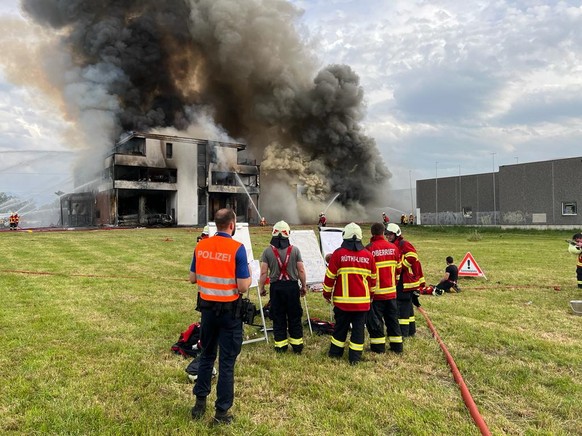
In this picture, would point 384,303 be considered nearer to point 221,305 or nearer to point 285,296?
point 285,296

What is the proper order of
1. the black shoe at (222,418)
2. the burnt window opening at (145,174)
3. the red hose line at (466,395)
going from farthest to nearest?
the burnt window opening at (145,174) < the black shoe at (222,418) < the red hose line at (466,395)

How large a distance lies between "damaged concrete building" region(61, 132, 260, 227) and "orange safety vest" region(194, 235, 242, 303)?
41.3 meters

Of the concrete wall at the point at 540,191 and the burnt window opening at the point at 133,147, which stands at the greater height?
the burnt window opening at the point at 133,147

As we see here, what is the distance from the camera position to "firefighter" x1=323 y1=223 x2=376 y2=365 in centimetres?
533

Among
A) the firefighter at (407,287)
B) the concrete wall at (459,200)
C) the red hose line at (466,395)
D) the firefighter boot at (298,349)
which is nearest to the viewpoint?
the red hose line at (466,395)

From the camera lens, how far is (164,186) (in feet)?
149

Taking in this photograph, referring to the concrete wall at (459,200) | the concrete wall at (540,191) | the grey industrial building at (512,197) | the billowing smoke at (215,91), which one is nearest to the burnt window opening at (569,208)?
the grey industrial building at (512,197)

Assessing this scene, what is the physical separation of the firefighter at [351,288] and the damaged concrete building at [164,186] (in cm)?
4024

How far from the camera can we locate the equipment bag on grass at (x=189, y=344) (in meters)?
5.48

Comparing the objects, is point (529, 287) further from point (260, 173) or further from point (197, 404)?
point (260, 173)

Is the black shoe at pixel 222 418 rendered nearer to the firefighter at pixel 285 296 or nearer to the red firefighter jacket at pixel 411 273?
the firefighter at pixel 285 296

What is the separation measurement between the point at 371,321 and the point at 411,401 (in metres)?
1.61

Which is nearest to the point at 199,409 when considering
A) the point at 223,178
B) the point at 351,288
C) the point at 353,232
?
the point at 351,288

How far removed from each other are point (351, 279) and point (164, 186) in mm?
42880
